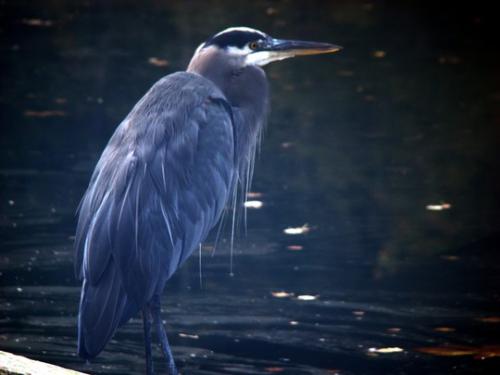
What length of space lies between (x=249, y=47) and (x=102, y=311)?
188 cm

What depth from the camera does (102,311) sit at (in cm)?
413

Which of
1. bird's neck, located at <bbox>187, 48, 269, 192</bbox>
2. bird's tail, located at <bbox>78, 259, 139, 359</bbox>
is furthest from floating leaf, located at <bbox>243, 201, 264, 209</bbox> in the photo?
bird's tail, located at <bbox>78, 259, 139, 359</bbox>

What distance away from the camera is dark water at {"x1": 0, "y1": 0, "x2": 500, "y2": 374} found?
5.19 m

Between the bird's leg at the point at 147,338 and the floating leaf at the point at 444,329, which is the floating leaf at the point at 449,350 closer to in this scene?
the floating leaf at the point at 444,329

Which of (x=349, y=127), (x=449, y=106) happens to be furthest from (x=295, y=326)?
(x=449, y=106)

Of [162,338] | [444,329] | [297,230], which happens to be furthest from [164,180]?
[297,230]

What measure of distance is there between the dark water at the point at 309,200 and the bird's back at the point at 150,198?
57 centimetres

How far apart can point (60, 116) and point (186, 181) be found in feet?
15.6

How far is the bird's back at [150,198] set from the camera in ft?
13.9

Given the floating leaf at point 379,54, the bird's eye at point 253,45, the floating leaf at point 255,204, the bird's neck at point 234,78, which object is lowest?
the floating leaf at point 255,204

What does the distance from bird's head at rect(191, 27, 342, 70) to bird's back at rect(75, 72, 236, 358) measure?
28 cm

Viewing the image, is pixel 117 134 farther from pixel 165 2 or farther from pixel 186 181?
pixel 165 2

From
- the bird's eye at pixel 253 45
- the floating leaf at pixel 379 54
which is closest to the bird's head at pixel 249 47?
the bird's eye at pixel 253 45

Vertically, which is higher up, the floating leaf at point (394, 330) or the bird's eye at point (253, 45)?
the bird's eye at point (253, 45)
